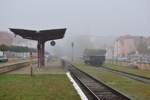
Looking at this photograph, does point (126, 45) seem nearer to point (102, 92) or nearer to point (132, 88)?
point (132, 88)

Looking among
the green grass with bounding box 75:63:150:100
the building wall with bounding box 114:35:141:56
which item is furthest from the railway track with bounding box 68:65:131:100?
the building wall with bounding box 114:35:141:56

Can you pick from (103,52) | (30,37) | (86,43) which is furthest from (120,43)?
(30,37)

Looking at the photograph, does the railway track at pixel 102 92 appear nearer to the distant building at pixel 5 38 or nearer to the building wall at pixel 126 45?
the building wall at pixel 126 45

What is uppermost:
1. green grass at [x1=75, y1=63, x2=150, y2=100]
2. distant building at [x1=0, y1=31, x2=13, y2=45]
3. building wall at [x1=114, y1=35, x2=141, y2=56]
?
Result: distant building at [x1=0, y1=31, x2=13, y2=45]

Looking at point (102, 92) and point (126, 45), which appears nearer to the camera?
point (102, 92)

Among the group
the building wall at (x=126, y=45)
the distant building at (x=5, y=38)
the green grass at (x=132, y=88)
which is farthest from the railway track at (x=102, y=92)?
the distant building at (x=5, y=38)

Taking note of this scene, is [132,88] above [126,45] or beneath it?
beneath

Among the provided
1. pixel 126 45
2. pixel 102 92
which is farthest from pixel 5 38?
pixel 102 92

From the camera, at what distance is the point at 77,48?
157750mm

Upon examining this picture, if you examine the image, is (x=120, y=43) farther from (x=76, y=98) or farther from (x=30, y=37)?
(x=76, y=98)

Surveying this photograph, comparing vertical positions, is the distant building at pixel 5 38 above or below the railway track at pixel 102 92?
above

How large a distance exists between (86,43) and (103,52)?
96.4 meters

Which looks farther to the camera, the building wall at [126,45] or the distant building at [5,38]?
the distant building at [5,38]

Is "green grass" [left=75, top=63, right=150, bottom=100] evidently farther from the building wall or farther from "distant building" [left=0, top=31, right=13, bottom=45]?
"distant building" [left=0, top=31, right=13, bottom=45]
